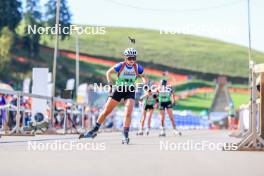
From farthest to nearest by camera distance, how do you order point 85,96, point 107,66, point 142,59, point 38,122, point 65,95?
point 142,59, point 107,66, point 85,96, point 65,95, point 38,122

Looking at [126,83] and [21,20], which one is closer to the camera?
[126,83]

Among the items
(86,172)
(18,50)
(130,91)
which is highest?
(18,50)

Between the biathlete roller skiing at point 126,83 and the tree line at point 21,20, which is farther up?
the tree line at point 21,20

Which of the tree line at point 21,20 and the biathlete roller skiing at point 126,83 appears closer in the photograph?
the biathlete roller skiing at point 126,83

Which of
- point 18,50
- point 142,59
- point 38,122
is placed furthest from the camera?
point 142,59

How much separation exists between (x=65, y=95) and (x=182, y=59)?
106 metres

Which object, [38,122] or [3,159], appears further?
[38,122]

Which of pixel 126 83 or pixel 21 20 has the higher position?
pixel 21 20

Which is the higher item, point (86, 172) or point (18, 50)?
point (18, 50)

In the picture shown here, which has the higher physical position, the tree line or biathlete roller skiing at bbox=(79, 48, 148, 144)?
the tree line

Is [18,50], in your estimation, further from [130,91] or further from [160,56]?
[130,91]

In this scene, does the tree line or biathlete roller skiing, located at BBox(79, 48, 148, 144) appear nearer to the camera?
biathlete roller skiing, located at BBox(79, 48, 148, 144)

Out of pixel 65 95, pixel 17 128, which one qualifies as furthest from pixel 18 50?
pixel 17 128

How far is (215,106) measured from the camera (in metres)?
98.4
